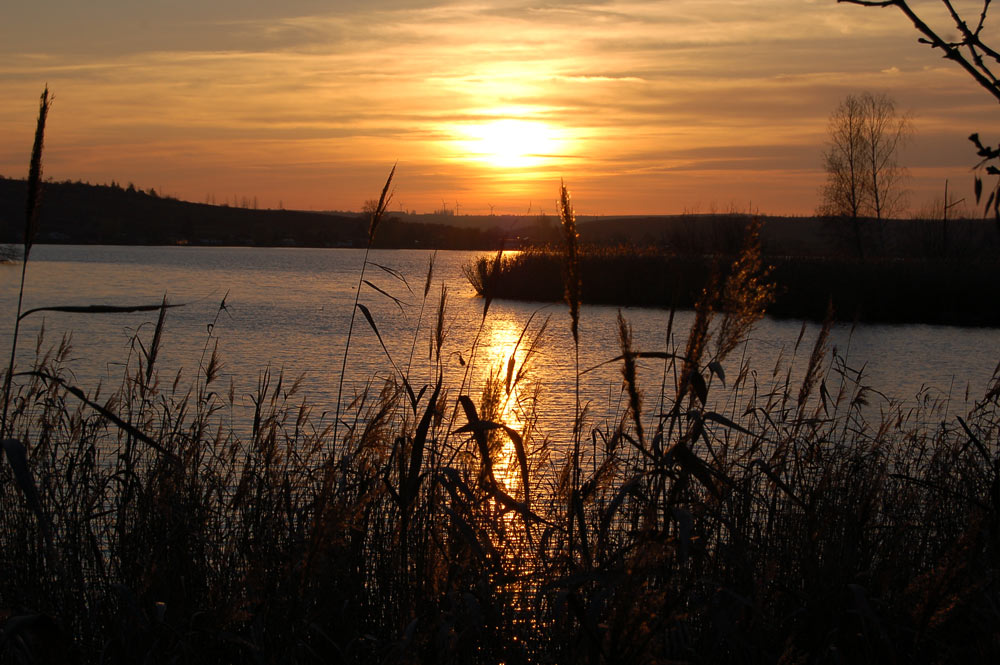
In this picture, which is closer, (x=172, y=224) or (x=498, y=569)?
(x=498, y=569)

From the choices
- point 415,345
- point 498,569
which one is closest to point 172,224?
point 415,345

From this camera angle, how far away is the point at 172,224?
108875mm

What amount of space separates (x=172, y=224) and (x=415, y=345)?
334 feet

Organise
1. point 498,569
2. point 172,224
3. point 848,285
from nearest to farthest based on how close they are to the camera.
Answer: point 498,569 < point 848,285 < point 172,224

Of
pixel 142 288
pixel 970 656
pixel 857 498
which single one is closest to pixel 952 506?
pixel 857 498

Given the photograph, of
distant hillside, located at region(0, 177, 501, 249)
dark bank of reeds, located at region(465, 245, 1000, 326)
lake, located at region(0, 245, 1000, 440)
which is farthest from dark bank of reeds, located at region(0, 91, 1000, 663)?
distant hillside, located at region(0, 177, 501, 249)

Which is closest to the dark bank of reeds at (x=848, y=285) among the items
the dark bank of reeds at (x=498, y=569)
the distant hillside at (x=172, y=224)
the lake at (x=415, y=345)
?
the lake at (x=415, y=345)

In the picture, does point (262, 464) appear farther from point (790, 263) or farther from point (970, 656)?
point (790, 263)

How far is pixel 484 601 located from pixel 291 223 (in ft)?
431

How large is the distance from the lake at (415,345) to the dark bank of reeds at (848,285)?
66.4 inches

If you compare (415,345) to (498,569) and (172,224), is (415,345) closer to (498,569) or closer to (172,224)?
(498,569)

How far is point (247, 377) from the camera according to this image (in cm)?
1273

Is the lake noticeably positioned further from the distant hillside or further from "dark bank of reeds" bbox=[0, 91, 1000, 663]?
the distant hillside

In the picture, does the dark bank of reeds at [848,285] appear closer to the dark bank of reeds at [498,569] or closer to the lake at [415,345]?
the lake at [415,345]
